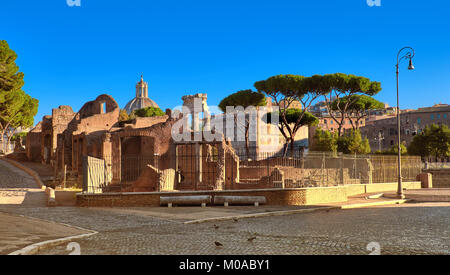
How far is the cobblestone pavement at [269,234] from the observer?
6.82 meters

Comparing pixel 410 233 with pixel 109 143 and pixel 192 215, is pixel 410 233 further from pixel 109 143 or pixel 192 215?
pixel 109 143

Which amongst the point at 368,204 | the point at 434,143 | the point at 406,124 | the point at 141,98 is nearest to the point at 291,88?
the point at 434,143

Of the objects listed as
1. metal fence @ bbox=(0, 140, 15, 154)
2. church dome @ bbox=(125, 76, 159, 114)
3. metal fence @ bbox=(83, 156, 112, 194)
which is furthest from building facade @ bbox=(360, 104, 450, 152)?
metal fence @ bbox=(83, 156, 112, 194)

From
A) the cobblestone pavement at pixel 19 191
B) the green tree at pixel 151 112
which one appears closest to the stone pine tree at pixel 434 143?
the cobblestone pavement at pixel 19 191

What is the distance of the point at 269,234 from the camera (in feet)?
28.2

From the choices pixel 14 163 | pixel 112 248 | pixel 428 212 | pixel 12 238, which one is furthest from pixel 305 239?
pixel 14 163

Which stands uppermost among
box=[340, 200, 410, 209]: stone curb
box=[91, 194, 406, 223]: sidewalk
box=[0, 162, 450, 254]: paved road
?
box=[0, 162, 450, 254]: paved road

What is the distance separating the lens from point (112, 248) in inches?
269

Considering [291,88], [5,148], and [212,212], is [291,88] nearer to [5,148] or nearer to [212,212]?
[212,212]

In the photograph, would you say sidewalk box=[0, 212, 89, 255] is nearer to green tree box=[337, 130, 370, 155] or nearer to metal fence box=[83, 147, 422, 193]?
metal fence box=[83, 147, 422, 193]

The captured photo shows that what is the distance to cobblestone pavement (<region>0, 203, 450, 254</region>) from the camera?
22.4ft

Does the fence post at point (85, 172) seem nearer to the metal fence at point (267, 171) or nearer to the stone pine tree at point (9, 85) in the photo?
the metal fence at point (267, 171)

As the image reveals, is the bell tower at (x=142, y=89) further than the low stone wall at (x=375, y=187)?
Yes
